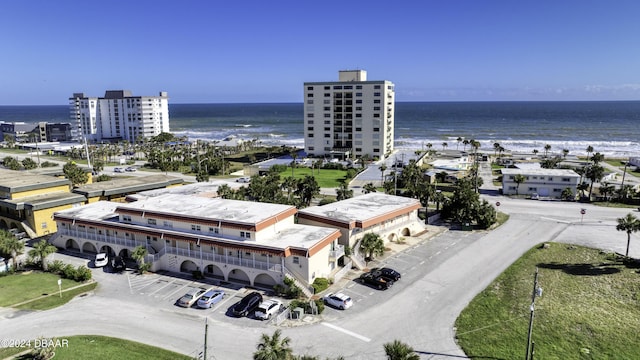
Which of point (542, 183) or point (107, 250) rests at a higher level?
point (542, 183)

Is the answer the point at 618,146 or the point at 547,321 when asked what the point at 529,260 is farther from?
the point at 618,146

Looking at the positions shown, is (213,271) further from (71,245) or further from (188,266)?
(71,245)

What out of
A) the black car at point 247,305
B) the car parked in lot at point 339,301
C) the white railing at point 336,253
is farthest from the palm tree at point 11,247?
the car parked in lot at point 339,301

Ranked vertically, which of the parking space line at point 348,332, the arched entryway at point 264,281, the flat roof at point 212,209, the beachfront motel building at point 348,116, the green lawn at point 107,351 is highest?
the beachfront motel building at point 348,116

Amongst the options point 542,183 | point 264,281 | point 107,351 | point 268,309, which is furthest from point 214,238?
point 542,183

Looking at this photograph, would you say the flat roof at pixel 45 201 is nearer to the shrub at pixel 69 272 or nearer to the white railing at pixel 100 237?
the white railing at pixel 100 237

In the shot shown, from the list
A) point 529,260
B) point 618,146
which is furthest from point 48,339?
point 618,146
